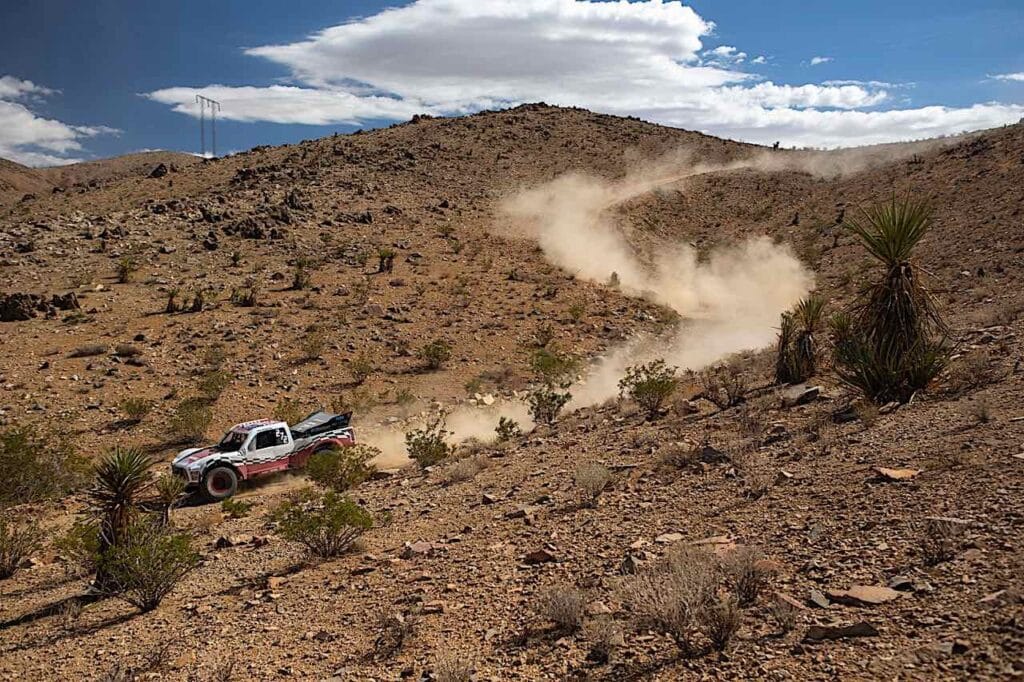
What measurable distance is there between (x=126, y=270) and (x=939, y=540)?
3092 centimetres

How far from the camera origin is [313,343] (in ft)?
77.8

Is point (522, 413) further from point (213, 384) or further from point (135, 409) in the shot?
point (135, 409)

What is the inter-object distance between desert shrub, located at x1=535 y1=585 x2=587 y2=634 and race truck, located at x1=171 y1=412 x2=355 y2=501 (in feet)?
33.0

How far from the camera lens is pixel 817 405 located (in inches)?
505

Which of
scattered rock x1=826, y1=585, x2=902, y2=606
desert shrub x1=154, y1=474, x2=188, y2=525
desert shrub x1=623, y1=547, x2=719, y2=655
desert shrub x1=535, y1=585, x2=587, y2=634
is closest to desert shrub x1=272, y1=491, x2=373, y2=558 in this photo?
desert shrub x1=154, y1=474, x2=188, y2=525

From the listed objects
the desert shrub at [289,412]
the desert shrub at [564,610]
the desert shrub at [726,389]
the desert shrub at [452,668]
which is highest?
the desert shrub at [726,389]

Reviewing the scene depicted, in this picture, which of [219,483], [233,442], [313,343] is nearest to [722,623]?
[219,483]

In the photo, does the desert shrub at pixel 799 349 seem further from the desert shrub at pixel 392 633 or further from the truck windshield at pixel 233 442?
the truck windshield at pixel 233 442

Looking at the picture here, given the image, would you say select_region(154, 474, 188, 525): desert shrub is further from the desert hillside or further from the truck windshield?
the truck windshield

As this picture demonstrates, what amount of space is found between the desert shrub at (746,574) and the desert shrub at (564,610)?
1.47m

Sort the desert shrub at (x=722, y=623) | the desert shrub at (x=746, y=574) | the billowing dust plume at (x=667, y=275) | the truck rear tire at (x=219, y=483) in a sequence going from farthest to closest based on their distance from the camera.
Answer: the billowing dust plume at (x=667, y=275), the truck rear tire at (x=219, y=483), the desert shrub at (x=746, y=574), the desert shrub at (x=722, y=623)

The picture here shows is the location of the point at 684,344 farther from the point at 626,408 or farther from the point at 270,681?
the point at 270,681

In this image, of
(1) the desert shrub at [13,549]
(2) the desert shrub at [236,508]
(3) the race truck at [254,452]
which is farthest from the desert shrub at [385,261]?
(1) the desert shrub at [13,549]

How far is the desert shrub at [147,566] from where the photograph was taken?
8828 millimetres
